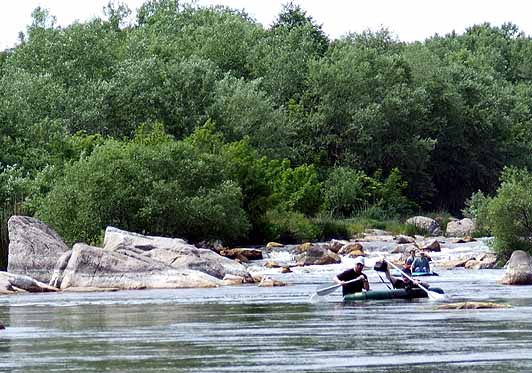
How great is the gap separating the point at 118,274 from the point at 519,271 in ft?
38.0

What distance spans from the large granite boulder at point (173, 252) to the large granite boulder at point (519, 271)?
328 inches

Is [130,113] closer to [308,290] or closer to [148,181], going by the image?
[148,181]

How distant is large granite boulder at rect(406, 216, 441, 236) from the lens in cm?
8281

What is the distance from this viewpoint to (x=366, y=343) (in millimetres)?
23016

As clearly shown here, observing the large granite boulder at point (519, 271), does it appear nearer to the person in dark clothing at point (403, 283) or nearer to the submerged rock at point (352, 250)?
the person in dark clothing at point (403, 283)

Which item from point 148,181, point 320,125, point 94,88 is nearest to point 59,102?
point 94,88

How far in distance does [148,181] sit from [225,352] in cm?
3718

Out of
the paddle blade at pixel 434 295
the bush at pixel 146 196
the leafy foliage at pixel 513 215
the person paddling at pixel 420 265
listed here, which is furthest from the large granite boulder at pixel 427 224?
the paddle blade at pixel 434 295

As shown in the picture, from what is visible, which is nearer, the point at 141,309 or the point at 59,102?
the point at 141,309

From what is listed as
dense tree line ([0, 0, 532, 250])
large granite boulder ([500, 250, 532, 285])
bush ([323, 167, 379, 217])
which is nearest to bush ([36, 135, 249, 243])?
dense tree line ([0, 0, 532, 250])

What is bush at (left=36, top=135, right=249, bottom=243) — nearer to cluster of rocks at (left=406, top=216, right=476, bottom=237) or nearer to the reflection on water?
A: the reflection on water

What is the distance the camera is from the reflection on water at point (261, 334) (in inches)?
796

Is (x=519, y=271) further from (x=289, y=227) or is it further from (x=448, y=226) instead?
(x=448, y=226)

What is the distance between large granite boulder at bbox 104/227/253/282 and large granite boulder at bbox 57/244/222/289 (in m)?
0.79
